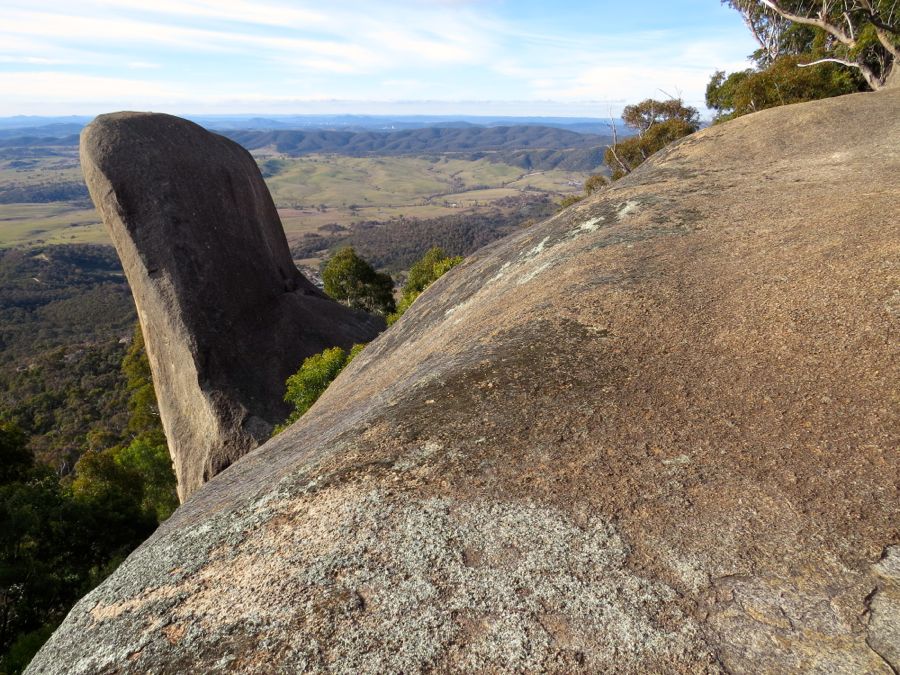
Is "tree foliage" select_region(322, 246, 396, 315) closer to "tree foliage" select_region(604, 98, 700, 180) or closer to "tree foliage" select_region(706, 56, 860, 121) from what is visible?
"tree foliage" select_region(604, 98, 700, 180)

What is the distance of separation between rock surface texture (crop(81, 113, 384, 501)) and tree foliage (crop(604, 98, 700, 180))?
2921 centimetres

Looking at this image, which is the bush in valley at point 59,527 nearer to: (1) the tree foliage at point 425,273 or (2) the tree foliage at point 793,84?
(1) the tree foliage at point 425,273

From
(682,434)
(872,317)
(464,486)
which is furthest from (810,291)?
(464,486)

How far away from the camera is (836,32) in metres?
24.4

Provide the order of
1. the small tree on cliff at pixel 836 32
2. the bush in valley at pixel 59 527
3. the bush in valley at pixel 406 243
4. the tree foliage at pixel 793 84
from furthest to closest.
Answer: the bush in valley at pixel 406 243
the tree foliage at pixel 793 84
the small tree on cliff at pixel 836 32
the bush in valley at pixel 59 527

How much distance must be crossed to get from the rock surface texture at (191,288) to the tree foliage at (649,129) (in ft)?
95.8

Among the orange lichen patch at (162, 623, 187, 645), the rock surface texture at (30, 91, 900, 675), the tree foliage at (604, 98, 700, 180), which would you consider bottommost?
the orange lichen patch at (162, 623, 187, 645)

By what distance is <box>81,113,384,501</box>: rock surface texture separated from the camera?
877 inches

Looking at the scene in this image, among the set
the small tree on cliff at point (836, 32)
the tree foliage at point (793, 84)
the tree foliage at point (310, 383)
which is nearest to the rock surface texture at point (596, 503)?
the tree foliage at point (310, 383)

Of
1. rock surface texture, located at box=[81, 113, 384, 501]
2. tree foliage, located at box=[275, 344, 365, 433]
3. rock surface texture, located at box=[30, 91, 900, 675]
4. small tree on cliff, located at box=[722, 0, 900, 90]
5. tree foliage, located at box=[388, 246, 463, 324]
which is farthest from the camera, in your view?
tree foliage, located at box=[388, 246, 463, 324]

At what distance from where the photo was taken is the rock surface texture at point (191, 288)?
73.0ft

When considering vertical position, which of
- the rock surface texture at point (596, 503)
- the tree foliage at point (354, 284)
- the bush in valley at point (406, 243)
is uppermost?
the rock surface texture at point (596, 503)

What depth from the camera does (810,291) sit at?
9.89 meters

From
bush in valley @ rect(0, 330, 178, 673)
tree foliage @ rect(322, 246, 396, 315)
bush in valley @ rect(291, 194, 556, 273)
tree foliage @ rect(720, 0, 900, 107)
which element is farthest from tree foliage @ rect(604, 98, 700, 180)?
bush in valley @ rect(291, 194, 556, 273)
